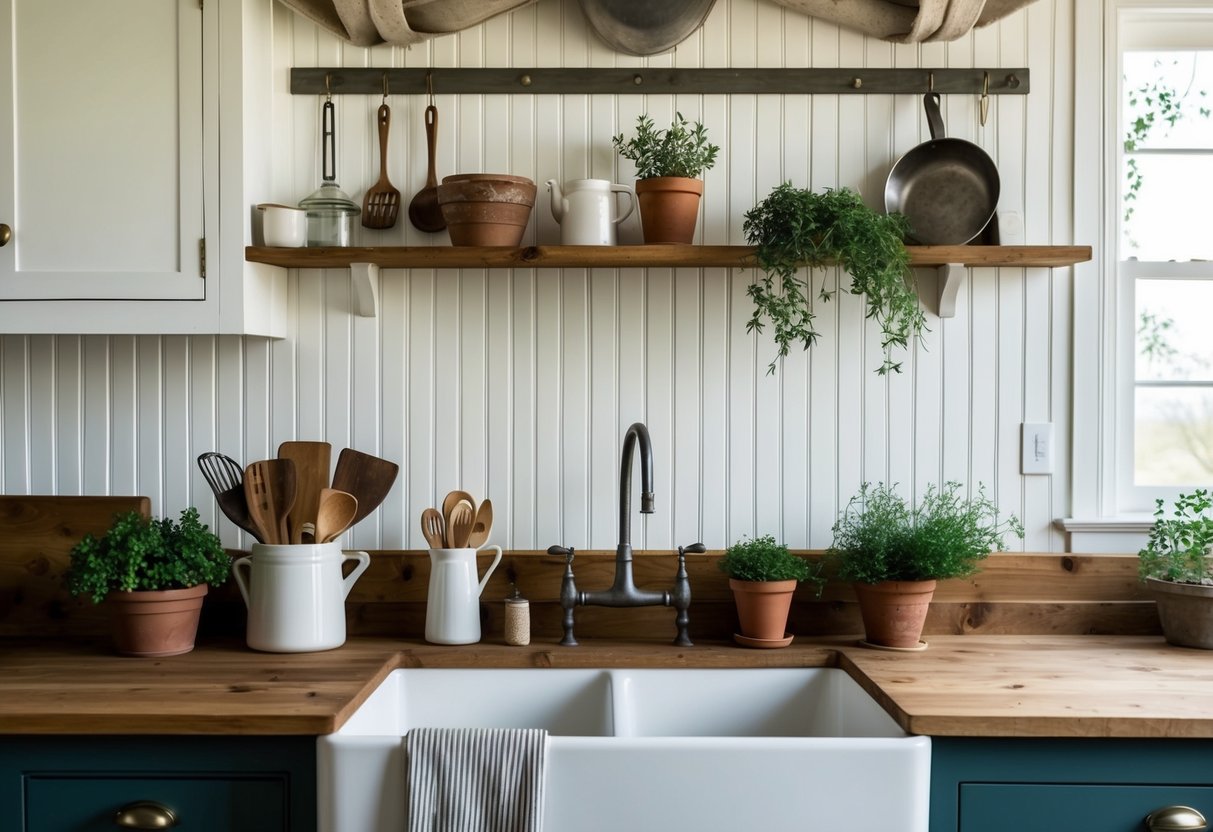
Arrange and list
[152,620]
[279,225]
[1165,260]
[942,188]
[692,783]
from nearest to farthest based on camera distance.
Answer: [692,783] < [152,620] < [279,225] < [942,188] < [1165,260]

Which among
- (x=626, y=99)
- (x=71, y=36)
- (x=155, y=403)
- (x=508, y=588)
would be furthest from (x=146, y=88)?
(x=508, y=588)

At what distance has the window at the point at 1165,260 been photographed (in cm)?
218

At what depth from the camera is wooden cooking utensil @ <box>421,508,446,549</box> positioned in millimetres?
2000

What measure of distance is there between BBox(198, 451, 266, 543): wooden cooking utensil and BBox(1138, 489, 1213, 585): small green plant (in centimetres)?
174

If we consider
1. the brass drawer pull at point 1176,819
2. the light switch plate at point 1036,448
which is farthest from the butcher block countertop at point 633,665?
the light switch plate at point 1036,448

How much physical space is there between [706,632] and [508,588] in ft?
1.37

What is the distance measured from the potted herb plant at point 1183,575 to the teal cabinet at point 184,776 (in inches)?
62.9

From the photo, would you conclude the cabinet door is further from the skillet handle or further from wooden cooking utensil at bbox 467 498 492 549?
the skillet handle

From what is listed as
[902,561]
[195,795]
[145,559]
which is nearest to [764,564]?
[902,561]

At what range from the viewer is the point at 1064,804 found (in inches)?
59.6

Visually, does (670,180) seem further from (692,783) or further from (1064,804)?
(1064,804)

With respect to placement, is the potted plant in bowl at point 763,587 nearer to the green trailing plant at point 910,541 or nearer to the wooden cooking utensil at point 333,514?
the green trailing plant at point 910,541

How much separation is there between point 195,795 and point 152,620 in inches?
17.7

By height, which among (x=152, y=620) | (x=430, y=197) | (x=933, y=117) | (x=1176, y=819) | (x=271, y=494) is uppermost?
(x=933, y=117)
